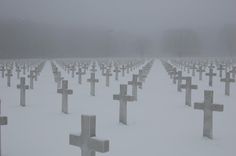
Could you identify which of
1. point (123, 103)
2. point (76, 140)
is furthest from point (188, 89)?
point (76, 140)

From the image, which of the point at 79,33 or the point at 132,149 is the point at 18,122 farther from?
the point at 79,33

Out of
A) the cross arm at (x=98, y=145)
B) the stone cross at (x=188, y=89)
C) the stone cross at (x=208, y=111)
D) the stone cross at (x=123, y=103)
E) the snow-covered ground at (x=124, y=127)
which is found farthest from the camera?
the stone cross at (x=188, y=89)

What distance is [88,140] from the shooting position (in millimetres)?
5215

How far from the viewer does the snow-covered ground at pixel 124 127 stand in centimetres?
705

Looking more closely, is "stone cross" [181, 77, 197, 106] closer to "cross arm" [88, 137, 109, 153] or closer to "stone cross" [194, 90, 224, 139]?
"stone cross" [194, 90, 224, 139]

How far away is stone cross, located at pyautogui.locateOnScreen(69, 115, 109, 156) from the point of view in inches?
200

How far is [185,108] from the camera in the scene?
38.3 ft

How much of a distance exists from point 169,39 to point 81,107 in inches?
5410

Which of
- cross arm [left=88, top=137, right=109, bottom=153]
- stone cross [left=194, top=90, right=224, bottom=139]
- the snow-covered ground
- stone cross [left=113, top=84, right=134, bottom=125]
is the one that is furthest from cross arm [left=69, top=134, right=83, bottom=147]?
stone cross [left=113, top=84, right=134, bottom=125]

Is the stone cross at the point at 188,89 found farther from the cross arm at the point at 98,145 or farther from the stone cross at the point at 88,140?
the cross arm at the point at 98,145

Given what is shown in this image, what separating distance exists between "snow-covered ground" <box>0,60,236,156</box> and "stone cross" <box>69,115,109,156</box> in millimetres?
1418

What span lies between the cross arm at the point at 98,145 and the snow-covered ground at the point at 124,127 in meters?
1.55

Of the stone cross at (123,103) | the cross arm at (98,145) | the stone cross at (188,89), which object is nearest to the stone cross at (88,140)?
the cross arm at (98,145)

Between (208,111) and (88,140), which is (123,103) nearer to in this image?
(208,111)
